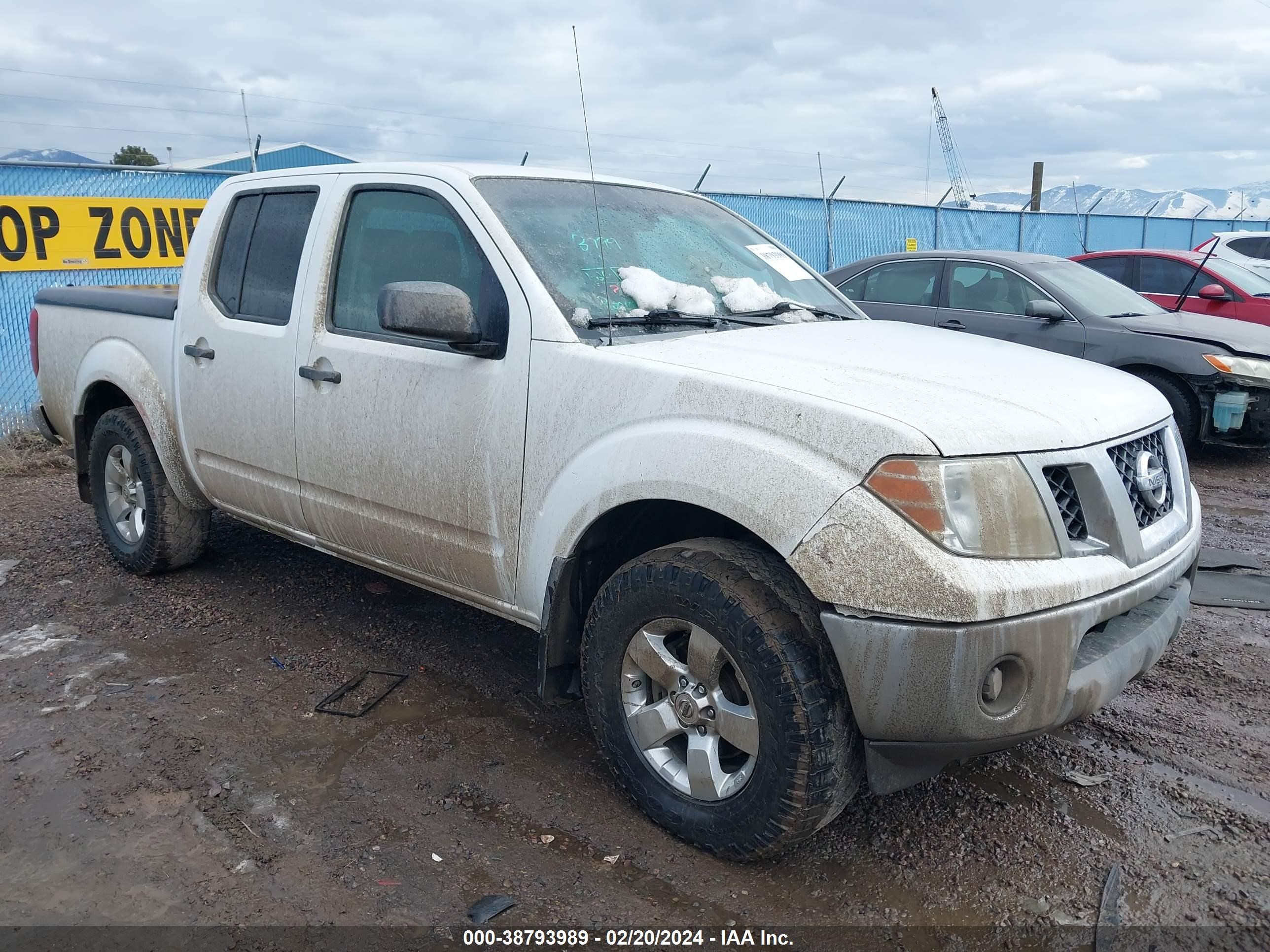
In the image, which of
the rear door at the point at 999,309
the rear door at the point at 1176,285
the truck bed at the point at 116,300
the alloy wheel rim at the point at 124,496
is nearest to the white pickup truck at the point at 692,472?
the truck bed at the point at 116,300

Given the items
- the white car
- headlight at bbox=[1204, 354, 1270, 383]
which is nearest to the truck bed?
headlight at bbox=[1204, 354, 1270, 383]

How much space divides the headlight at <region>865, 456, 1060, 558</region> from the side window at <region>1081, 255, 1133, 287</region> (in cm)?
897

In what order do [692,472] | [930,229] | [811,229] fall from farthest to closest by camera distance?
[930,229], [811,229], [692,472]

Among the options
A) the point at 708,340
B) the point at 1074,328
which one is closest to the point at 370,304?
the point at 708,340

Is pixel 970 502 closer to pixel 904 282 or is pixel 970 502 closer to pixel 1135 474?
pixel 1135 474

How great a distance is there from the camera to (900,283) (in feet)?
28.4

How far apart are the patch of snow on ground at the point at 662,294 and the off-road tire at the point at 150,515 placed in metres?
2.70

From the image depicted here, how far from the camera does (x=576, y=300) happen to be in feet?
10.3

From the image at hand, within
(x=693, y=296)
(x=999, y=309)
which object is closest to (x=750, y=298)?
(x=693, y=296)

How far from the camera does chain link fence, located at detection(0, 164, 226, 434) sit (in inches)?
328

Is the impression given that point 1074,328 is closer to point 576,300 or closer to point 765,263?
point 765,263

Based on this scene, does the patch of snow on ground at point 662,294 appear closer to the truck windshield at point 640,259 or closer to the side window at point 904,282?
the truck windshield at point 640,259

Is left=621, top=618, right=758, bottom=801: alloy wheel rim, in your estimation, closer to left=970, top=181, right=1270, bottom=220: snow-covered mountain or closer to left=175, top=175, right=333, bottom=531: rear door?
left=175, top=175, right=333, bottom=531: rear door

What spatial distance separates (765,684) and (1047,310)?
6198 millimetres
